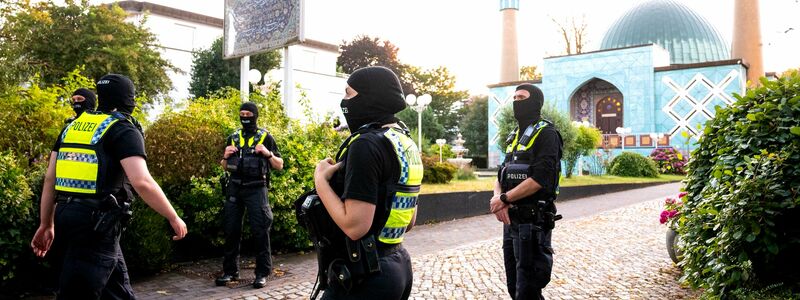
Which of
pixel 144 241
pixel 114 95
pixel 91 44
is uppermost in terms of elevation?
pixel 91 44

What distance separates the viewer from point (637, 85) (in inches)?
1555

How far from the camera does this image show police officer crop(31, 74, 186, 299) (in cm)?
336

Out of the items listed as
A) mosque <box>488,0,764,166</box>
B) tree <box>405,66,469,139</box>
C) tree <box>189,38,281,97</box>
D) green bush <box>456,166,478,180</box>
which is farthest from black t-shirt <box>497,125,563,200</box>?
tree <box>405,66,469,139</box>

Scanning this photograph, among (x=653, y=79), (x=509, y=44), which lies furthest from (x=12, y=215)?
(x=509, y=44)

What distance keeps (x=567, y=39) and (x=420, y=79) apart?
14.0 m

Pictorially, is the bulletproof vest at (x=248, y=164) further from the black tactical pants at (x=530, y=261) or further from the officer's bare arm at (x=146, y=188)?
the black tactical pants at (x=530, y=261)

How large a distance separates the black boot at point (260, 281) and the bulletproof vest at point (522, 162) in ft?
10.00

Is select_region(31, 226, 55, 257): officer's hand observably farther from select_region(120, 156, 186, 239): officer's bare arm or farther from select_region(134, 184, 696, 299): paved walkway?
select_region(134, 184, 696, 299): paved walkway

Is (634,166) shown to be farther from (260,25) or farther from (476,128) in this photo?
(476,128)

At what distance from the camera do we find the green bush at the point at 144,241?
6266 mm

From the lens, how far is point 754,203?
14.4 ft

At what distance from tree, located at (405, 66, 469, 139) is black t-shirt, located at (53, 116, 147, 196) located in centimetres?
5194

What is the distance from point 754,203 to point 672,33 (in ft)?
160

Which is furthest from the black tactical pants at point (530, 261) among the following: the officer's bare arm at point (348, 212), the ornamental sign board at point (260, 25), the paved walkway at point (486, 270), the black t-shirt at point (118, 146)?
the ornamental sign board at point (260, 25)
